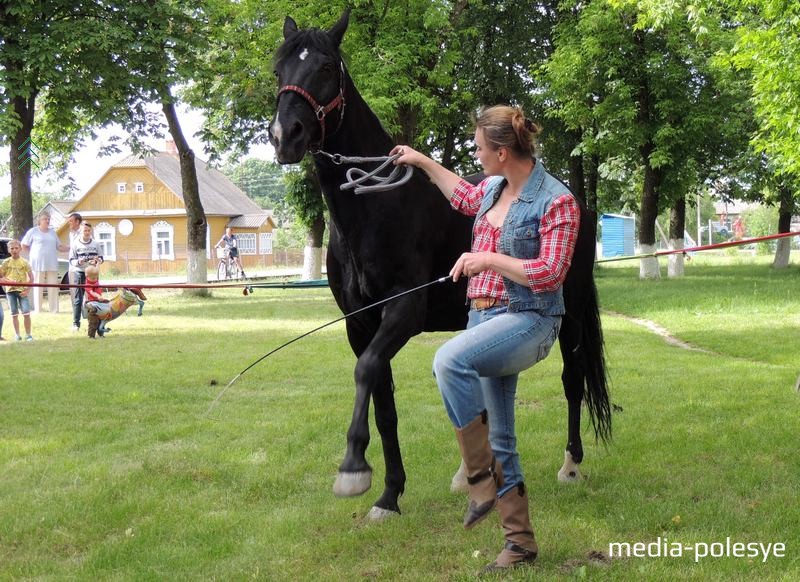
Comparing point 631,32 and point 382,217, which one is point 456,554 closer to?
point 382,217

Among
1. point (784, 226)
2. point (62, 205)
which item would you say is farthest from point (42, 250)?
point (62, 205)

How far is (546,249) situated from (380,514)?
2002 millimetres

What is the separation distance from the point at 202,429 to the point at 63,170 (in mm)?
20773

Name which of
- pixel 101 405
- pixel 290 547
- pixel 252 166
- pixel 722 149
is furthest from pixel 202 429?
pixel 252 166

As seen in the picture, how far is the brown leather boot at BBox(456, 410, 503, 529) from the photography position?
11.7 ft

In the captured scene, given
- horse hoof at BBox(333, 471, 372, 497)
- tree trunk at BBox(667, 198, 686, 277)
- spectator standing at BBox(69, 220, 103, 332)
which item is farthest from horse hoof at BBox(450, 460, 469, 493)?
tree trunk at BBox(667, 198, 686, 277)

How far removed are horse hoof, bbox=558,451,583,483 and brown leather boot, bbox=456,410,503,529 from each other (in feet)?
6.20

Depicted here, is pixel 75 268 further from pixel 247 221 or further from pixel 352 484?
pixel 247 221

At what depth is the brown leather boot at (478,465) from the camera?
3.57 metres

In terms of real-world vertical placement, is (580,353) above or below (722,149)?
Answer: below

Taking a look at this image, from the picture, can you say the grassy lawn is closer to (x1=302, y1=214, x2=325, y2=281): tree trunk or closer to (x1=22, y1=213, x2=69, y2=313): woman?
(x1=22, y1=213, x2=69, y2=313): woman

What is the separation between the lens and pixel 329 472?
5699 mm

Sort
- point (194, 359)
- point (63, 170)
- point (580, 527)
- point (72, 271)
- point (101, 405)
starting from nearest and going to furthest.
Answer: point (580, 527) → point (101, 405) → point (194, 359) → point (72, 271) → point (63, 170)

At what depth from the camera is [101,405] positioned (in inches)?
328
